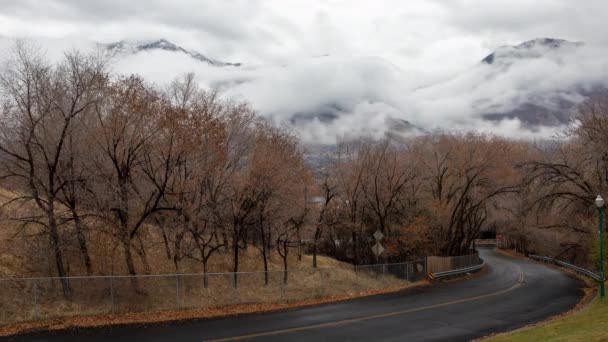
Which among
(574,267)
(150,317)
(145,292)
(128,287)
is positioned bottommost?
(574,267)

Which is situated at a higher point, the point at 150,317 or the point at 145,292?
the point at 145,292

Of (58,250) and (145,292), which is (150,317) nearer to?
(145,292)

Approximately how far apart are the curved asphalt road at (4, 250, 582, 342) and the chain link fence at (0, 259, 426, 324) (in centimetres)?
233

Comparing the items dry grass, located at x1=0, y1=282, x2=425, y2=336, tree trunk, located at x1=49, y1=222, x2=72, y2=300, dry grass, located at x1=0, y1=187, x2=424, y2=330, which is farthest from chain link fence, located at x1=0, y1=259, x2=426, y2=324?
dry grass, located at x1=0, y1=282, x2=425, y2=336

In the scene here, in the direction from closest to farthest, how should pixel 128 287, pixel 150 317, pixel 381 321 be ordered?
pixel 381 321 < pixel 150 317 < pixel 128 287

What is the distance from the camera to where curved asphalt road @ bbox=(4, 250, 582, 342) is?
17109 millimetres

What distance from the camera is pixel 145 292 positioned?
2233cm

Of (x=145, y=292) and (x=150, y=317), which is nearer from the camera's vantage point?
(x=150, y=317)

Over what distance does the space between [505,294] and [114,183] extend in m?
21.7

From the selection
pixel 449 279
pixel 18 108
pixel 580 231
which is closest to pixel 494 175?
pixel 580 231

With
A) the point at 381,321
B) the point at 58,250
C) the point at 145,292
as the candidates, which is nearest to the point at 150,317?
the point at 145,292

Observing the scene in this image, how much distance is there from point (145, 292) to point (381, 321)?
9.82m

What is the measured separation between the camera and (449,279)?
3953cm

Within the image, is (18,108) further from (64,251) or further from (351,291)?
(351,291)
